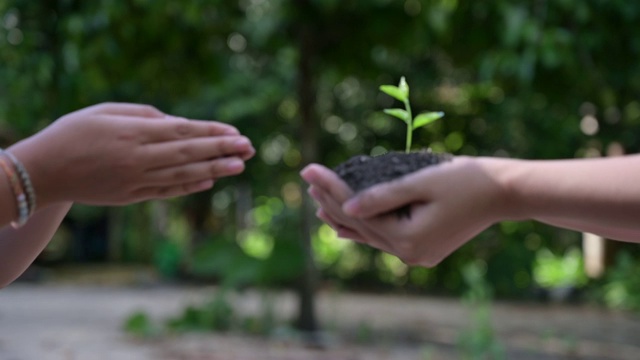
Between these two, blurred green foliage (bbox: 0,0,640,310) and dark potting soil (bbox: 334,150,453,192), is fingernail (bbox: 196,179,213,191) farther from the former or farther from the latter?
blurred green foliage (bbox: 0,0,640,310)

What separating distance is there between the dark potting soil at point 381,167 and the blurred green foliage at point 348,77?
244 centimetres

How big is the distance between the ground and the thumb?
375 cm

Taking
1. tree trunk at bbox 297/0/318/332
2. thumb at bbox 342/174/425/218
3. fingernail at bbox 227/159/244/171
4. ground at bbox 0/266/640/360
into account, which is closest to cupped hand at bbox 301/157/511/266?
thumb at bbox 342/174/425/218

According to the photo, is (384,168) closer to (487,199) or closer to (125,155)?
(487,199)

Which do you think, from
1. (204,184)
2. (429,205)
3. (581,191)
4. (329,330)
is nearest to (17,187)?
(204,184)

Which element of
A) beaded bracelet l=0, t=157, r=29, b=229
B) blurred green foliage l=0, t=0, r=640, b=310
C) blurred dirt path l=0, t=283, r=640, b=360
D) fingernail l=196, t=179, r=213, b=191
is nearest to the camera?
beaded bracelet l=0, t=157, r=29, b=229

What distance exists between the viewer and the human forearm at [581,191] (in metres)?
0.83

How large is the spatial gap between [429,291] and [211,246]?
330 centimetres

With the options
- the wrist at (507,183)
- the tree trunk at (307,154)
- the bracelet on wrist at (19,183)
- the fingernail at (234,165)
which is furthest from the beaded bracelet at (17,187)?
the tree trunk at (307,154)

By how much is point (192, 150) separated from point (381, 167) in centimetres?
25

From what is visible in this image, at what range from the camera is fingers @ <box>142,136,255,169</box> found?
980mm

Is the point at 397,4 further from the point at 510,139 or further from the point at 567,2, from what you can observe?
the point at 510,139

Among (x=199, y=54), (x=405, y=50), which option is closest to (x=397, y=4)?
(x=405, y=50)

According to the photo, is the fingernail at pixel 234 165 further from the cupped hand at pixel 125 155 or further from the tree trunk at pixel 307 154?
the tree trunk at pixel 307 154
